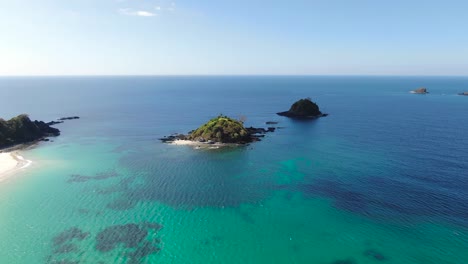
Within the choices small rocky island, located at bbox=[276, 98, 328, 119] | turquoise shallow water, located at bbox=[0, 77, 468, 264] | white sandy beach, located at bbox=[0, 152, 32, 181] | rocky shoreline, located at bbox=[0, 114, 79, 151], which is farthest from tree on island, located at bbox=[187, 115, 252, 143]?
small rocky island, located at bbox=[276, 98, 328, 119]

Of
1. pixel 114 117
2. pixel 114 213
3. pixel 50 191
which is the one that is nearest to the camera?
pixel 114 213

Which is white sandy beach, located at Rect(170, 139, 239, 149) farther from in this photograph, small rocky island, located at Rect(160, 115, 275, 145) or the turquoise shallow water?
the turquoise shallow water

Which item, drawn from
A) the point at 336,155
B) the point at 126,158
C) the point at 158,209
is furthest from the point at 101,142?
the point at 336,155

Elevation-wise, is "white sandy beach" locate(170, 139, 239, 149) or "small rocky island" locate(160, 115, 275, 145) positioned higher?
"small rocky island" locate(160, 115, 275, 145)

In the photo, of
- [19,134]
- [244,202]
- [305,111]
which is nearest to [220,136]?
Result: [244,202]

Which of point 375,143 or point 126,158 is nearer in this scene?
point 126,158

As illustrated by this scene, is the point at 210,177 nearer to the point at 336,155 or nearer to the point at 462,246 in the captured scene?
the point at 336,155

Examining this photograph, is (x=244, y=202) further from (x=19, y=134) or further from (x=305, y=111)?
(x=305, y=111)
